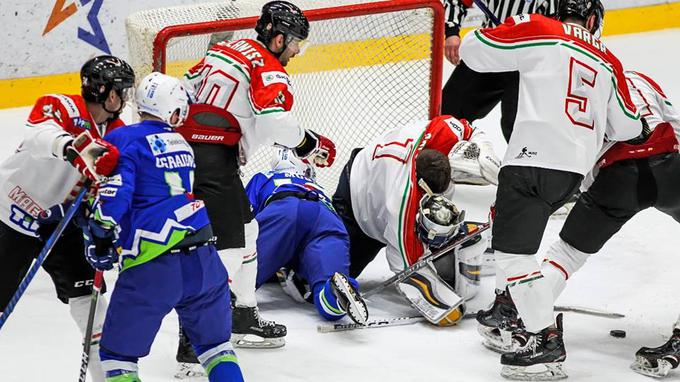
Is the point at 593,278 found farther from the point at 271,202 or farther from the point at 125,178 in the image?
the point at 125,178

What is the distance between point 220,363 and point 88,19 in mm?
4290

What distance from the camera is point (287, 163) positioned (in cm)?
518

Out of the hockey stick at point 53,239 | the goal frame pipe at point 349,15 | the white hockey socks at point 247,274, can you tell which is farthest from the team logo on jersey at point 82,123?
the goal frame pipe at point 349,15

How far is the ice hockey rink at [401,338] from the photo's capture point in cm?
426

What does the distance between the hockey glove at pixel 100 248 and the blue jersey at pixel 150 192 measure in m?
0.03

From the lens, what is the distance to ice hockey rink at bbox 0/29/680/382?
14.0 feet

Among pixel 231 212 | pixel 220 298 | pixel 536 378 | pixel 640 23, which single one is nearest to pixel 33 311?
pixel 231 212

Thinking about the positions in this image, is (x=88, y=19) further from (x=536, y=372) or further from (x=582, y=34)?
(x=536, y=372)

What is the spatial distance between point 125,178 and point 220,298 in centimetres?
45

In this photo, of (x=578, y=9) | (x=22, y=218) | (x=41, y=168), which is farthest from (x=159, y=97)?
(x=578, y=9)

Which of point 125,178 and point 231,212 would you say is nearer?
point 125,178

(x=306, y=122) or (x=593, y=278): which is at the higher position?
(x=306, y=122)

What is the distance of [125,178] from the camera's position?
11.2ft

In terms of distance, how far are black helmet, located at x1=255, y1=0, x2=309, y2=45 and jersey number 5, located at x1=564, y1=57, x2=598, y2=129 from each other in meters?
0.92
